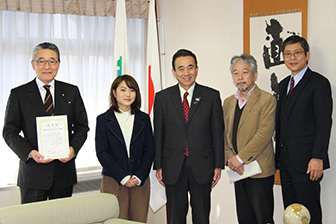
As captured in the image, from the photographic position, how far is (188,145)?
2340 millimetres

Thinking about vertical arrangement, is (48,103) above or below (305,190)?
above

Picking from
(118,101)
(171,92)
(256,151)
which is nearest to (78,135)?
(118,101)

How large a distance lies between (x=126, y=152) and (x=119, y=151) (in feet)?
0.18

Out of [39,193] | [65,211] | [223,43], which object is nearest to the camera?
[65,211]

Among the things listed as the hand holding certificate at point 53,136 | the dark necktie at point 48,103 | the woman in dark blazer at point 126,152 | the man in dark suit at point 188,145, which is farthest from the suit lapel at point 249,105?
the dark necktie at point 48,103

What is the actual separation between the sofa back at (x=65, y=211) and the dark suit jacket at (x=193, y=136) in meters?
0.61

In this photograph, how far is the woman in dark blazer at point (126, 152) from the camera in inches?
92.1

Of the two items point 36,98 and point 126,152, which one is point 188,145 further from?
point 36,98

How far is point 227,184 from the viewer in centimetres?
341

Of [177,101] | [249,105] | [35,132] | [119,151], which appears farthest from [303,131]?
[35,132]

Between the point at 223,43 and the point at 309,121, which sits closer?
the point at 309,121

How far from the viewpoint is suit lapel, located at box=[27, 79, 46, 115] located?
7.62 feet

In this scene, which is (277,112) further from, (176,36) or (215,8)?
(176,36)

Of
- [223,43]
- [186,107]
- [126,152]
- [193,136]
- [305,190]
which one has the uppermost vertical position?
[223,43]
